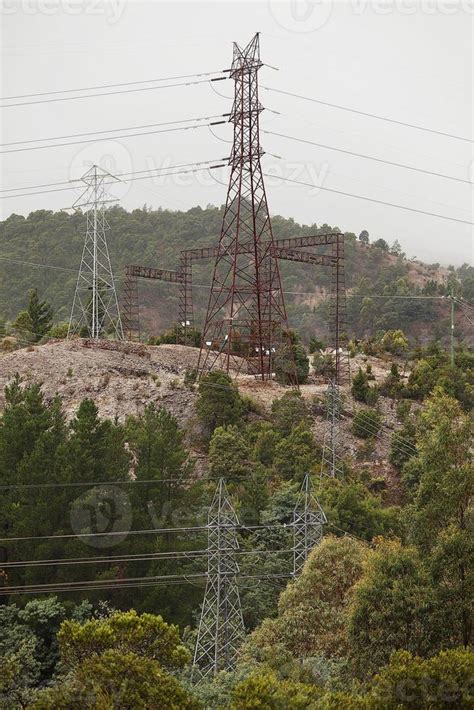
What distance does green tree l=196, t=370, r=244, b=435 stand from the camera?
37875mm

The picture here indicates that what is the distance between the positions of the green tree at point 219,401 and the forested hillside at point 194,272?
43.5 metres

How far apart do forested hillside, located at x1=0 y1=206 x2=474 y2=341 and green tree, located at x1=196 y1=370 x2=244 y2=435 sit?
43.5 meters

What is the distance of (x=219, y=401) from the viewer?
37969 millimetres

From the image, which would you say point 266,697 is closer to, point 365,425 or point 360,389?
point 365,425

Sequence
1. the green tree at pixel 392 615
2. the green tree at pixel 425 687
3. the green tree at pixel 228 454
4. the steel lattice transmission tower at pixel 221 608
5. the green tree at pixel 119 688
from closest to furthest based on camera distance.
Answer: the green tree at pixel 425 687 → the green tree at pixel 119 688 → the green tree at pixel 392 615 → the steel lattice transmission tower at pixel 221 608 → the green tree at pixel 228 454

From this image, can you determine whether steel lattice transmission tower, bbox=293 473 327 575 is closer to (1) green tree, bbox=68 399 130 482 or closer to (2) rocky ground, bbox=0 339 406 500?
(1) green tree, bbox=68 399 130 482

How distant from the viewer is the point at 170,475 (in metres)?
30.5

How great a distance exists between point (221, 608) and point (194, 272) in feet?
236

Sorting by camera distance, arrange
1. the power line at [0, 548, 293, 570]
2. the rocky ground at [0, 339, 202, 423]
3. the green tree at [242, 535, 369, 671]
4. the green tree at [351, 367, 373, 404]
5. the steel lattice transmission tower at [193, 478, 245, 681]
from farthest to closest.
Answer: the green tree at [351, 367, 373, 404] < the rocky ground at [0, 339, 202, 423] < the power line at [0, 548, 293, 570] < the steel lattice transmission tower at [193, 478, 245, 681] < the green tree at [242, 535, 369, 671]

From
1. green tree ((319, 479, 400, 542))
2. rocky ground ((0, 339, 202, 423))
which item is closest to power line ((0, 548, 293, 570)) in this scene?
green tree ((319, 479, 400, 542))

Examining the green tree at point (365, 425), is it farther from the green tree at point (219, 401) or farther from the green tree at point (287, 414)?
the green tree at point (219, 401)

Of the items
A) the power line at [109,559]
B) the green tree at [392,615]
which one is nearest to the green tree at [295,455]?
the power line at [109,559]

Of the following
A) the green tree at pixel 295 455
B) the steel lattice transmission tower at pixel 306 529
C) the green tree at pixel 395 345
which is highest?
the green tree at pixel 395 345

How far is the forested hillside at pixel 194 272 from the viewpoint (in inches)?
3430
